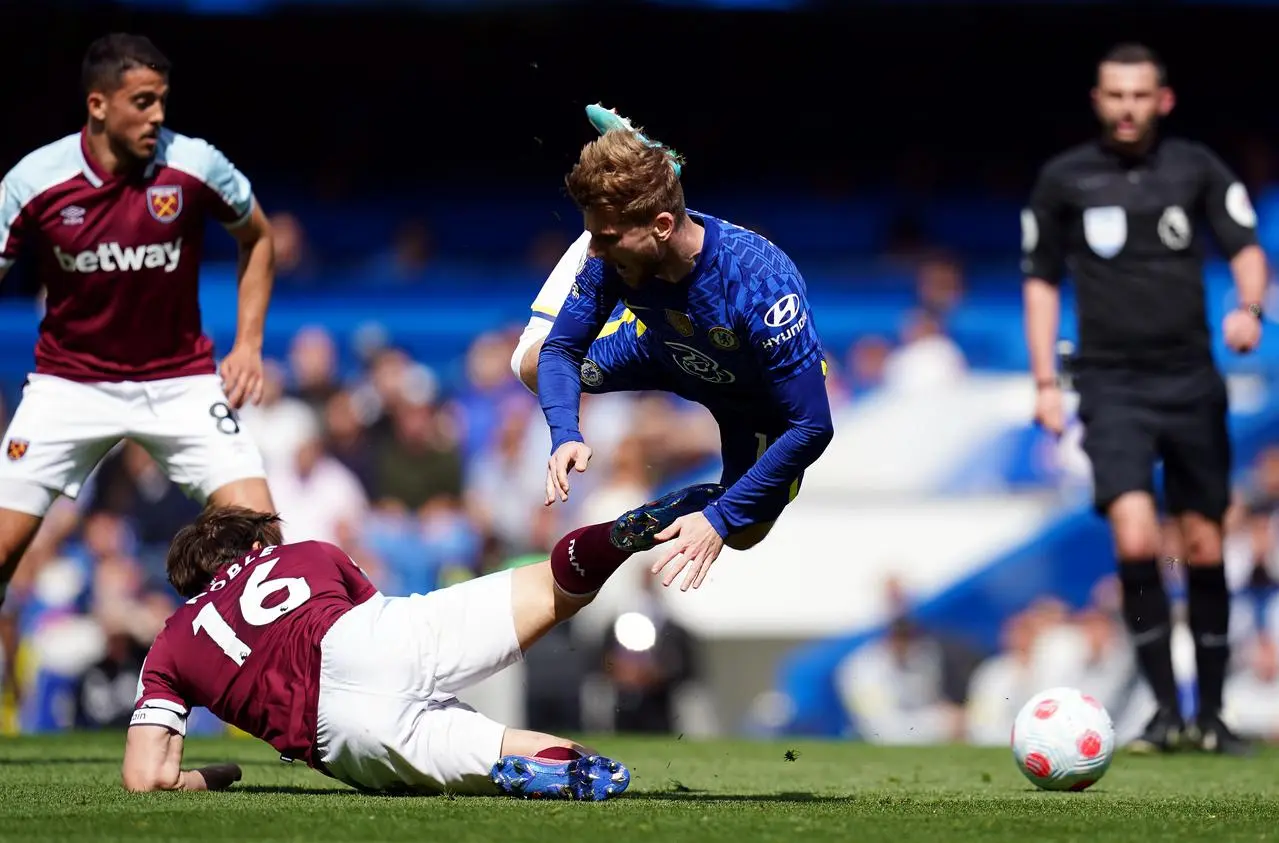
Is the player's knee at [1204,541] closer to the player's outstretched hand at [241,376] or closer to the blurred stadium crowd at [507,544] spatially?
the blurred stadium crowd at [507,544]

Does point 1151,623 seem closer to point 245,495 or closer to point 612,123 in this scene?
point 612,123

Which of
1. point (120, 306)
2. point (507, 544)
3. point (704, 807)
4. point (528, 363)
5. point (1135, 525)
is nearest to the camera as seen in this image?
point (704, 807)

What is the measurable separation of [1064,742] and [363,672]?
2530 millimetres

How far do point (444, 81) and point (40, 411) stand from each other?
11358 millimetres

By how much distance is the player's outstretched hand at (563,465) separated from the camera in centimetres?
542

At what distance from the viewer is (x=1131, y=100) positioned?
880 centimetres

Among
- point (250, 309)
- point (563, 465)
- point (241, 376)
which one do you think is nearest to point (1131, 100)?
point (250, 309)

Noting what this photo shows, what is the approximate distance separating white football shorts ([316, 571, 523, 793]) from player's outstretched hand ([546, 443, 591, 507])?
0.59m

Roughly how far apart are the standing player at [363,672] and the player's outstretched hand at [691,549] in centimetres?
61

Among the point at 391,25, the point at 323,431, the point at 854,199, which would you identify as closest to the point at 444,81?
the point at 391,25

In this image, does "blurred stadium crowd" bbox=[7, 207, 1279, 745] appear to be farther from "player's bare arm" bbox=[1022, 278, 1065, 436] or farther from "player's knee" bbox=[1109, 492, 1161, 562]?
"player's bare arm" bbox=[1022, 278, 1065, 436]

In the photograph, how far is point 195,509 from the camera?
13273 millimetres

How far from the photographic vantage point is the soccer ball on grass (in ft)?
21.0

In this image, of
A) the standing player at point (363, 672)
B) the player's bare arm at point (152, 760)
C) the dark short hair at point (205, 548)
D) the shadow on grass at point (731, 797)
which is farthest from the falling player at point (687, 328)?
the player's bare arm at point (152, 760)
